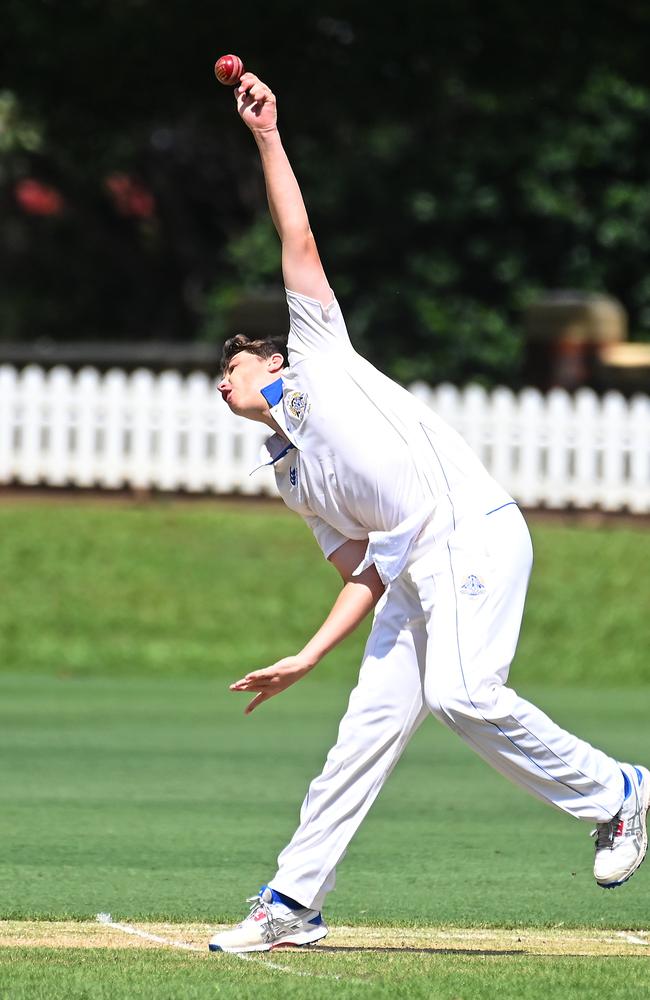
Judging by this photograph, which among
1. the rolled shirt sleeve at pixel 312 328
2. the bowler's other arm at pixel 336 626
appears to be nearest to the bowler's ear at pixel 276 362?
the rolled shirt sleeve at pixel 312 328

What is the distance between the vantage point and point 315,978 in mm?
4445

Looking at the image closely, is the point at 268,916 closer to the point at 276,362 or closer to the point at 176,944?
the point at 176,944

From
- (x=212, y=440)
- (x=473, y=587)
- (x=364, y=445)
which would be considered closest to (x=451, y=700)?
(x=473, y=587)

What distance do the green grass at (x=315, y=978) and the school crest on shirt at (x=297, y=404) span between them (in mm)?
1483

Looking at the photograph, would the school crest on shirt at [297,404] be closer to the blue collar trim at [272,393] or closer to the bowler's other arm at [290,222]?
the blue collar trim at [272,393]

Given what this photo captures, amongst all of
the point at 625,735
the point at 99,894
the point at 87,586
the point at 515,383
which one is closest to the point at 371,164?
the point at 515,383

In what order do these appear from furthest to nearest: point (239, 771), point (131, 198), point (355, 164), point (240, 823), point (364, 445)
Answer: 1. point (131, 198)
2. point (355, 164)
3. point (239, 771)
4. point (240, 823)
5. point (364, 445)

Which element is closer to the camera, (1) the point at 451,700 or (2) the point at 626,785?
(1) the point at 451,700

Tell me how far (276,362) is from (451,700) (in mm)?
1092

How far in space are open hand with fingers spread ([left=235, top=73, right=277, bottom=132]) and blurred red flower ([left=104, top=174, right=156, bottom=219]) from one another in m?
29.4

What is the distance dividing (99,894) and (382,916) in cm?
94

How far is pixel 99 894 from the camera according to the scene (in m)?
5.74

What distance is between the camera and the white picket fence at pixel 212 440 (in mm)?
17266

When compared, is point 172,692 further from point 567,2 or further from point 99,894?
point 567,2
